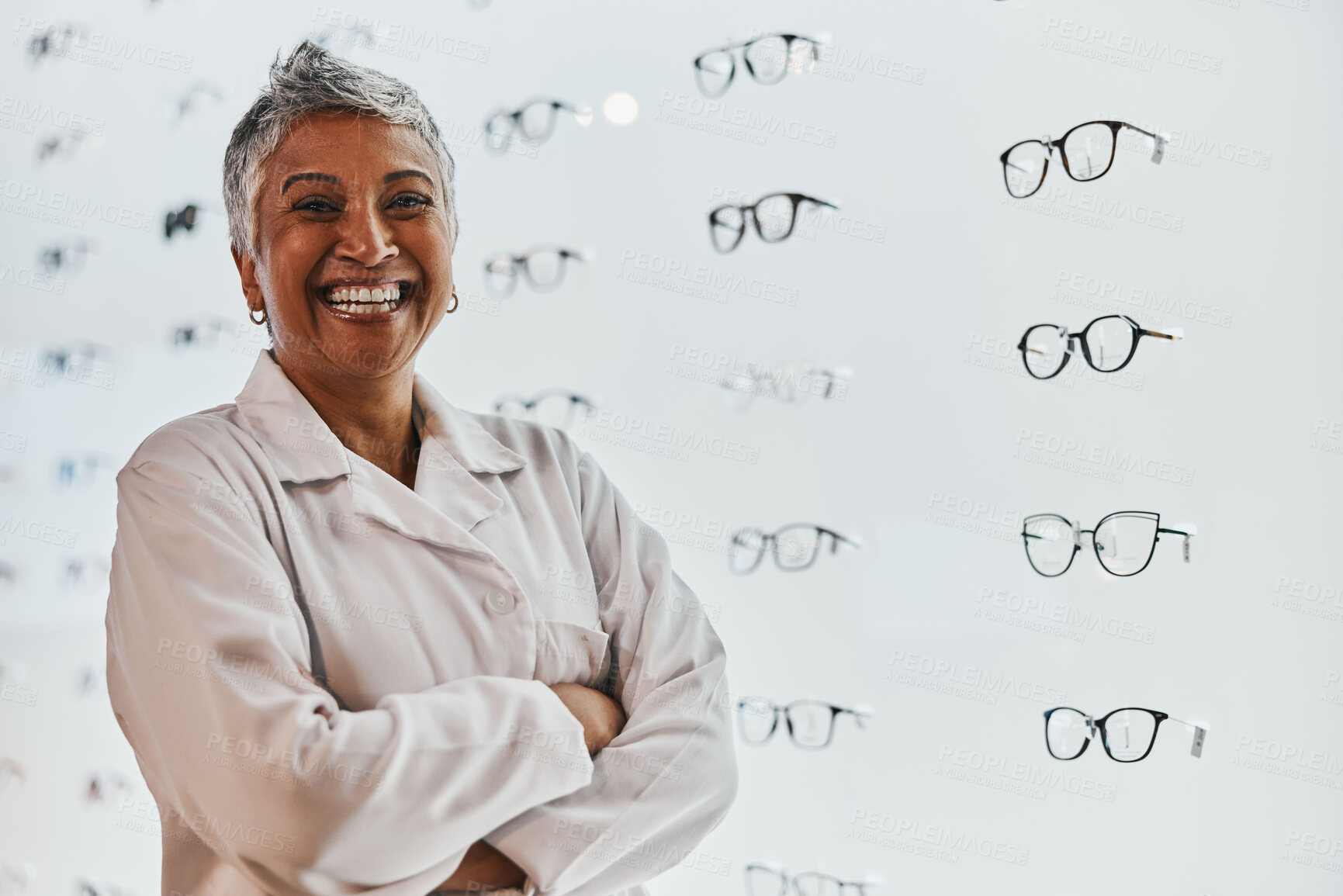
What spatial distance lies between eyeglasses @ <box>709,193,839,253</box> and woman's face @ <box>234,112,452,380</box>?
526mm

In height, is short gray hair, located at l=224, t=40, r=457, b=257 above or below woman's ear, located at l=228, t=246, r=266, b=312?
above

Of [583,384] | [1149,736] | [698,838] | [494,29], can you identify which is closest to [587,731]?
[698,838]

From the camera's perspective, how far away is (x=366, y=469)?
977mm

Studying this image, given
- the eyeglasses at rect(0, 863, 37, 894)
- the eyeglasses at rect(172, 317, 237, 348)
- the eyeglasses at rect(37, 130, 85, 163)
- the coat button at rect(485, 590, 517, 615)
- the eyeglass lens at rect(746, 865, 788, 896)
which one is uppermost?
the eyeglasses at rect(37, 130, 85, 163)

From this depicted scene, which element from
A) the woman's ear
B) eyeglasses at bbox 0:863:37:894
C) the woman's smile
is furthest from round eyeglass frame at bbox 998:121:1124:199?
eyeglasses at bbox 0:863:37:894

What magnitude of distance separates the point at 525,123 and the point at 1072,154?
0.76 m

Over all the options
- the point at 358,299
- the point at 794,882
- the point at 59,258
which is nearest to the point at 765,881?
the point at 794,882

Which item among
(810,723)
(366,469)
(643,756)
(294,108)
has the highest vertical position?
(294,108)

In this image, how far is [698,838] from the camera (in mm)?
943

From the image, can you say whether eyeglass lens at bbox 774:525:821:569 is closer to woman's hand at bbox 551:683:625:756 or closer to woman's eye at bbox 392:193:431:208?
woman's hand at bbox 551:683:625:756

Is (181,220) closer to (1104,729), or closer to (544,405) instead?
(544,405)

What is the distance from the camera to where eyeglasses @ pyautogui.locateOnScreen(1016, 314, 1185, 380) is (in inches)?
54.3

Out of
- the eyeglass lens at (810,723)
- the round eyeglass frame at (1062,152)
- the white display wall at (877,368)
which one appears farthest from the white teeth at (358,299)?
the round eyeglass frame at (1062,152)

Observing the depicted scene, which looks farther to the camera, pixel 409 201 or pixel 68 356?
pixel 68 356
